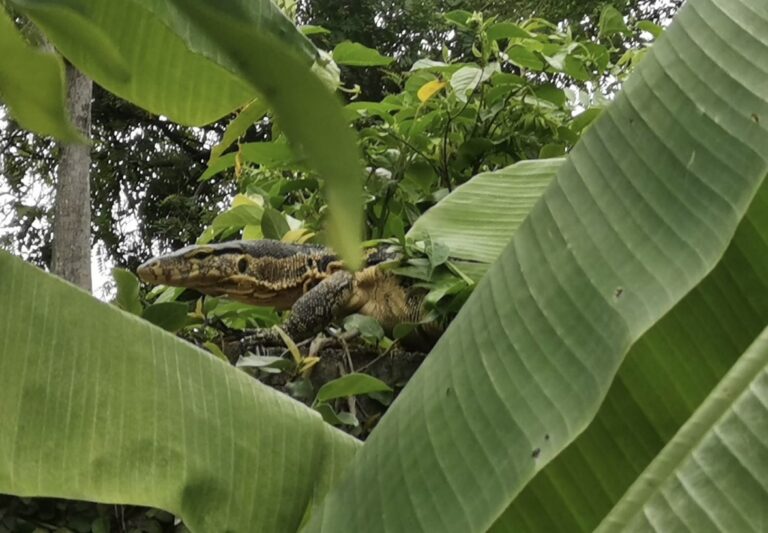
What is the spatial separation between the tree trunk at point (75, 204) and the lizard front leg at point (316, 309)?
1.38 metres

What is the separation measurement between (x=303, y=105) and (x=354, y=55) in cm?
99

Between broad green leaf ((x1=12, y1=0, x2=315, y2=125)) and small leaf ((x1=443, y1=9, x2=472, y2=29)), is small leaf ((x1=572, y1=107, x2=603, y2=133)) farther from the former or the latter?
broad green leaf ((x1=12, y1=0, x2=315, y2=125))

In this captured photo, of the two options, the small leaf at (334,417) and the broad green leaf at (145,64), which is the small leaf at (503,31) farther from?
the broad green leaf at (145,64)

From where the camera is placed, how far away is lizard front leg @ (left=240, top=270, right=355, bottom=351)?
112 cm

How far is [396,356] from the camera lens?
104 centimetres

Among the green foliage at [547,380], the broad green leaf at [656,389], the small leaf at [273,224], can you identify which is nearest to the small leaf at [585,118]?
the small leaf at [273,224]

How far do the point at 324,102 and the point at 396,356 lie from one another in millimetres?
769

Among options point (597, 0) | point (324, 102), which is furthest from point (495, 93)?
point (597, 0)

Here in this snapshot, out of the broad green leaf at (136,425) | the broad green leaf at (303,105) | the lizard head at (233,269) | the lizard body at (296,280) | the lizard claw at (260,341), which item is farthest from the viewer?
the lizard head at (233,269)

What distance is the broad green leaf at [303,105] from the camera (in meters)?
0.28

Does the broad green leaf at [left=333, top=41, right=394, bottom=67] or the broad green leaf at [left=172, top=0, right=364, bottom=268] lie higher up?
the broad green leaf at [left=333, top=41, right=394, bottom=67]

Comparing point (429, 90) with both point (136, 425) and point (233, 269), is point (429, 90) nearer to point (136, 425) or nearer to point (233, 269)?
point (233, 269)

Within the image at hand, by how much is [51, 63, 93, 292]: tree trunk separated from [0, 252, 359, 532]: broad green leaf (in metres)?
1.97

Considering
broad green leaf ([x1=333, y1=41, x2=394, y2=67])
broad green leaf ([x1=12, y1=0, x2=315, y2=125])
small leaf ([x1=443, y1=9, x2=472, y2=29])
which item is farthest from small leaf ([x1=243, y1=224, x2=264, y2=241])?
broad green leaf ([x1=12, y1=0, x2=315, y2=125])
